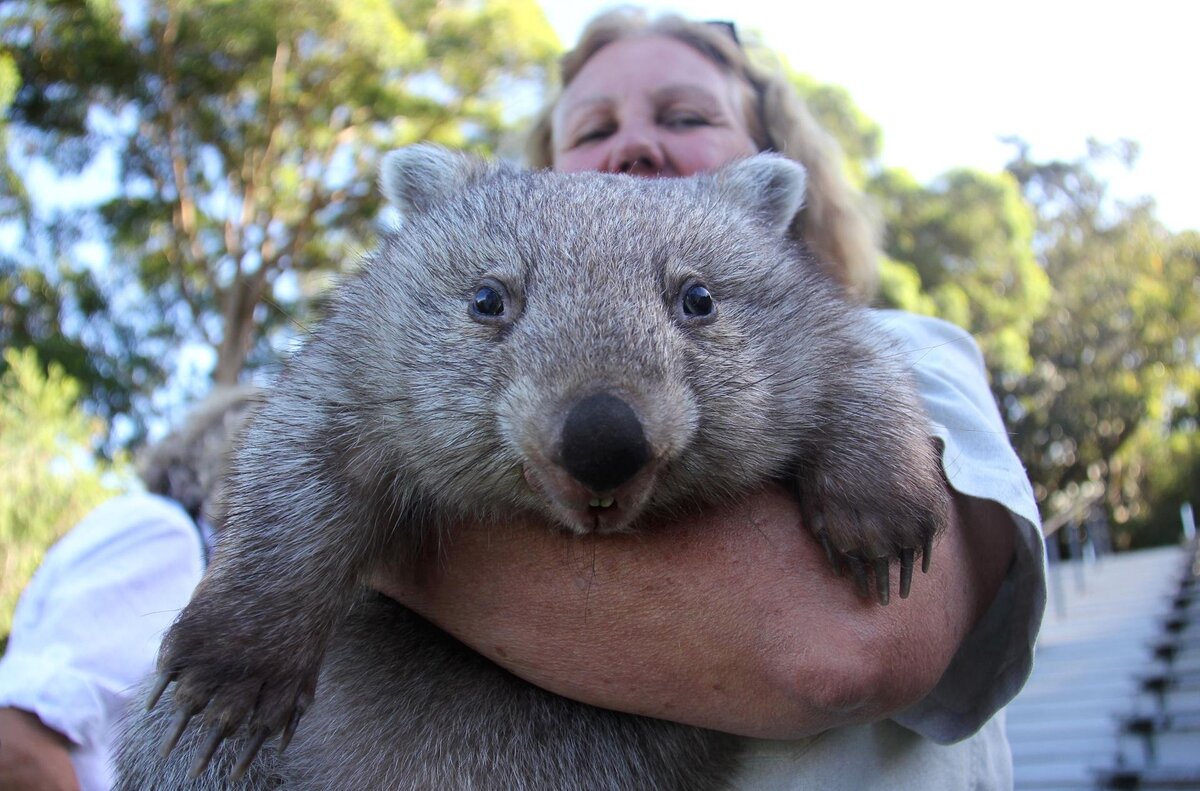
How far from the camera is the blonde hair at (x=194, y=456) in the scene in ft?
11.7

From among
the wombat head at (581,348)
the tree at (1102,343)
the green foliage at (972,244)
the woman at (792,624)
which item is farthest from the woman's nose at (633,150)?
the tree at (1102,343)

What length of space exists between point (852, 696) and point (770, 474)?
1.72 ft

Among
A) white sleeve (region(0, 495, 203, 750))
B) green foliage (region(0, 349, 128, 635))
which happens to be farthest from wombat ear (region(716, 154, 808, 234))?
green foliage (region(0, 349, 128, 635))

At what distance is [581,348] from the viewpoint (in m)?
1.81

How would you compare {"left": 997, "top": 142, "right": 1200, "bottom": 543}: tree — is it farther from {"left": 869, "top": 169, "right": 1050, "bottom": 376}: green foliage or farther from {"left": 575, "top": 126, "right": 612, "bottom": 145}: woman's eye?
{"left": 575, "top": 126, "right": 612, "bottom": 145}: woman's eye

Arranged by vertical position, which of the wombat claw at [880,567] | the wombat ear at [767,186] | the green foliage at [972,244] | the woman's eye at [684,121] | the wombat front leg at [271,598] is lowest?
the green foliage at [972,244]

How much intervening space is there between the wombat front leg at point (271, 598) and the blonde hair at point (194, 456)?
4.68 feet

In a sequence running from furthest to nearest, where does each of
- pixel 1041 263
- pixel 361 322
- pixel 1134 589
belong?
pixel 1041 263
pixel 1134 589
pixel 361 322

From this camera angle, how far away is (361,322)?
7.49 ft

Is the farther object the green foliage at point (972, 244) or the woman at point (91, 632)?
the green foliage at point (972, 244)

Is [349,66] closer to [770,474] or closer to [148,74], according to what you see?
[148,74]

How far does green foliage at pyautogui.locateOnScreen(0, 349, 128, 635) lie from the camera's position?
28.2ft

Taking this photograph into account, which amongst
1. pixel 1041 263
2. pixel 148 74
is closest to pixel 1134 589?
pixel 148 74

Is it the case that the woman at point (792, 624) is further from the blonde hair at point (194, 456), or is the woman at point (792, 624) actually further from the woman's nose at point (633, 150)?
the blonde hair at point (194, 456)
